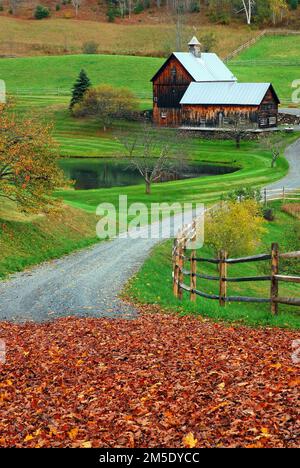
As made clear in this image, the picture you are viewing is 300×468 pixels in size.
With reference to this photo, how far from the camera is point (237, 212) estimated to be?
37.1 m

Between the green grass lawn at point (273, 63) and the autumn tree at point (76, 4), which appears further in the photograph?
the autumn tree at point (76, 4)

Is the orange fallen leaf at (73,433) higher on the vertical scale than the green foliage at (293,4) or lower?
lower

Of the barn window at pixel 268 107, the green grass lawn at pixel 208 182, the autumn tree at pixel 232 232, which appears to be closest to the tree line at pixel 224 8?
the barn window at pixel 268 107

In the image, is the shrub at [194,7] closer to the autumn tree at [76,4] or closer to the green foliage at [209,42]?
the autumn tree at [76,4]

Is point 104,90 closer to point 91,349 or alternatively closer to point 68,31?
point 68,31

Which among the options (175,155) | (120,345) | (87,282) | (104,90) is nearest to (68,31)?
(104,90)

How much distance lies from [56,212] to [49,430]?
22.9m

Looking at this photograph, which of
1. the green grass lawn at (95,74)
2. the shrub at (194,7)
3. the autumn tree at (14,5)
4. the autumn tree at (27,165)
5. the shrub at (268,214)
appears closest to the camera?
the autumn tree at (27,165)

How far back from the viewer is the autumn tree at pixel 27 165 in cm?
3209

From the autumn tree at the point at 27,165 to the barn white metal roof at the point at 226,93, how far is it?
57.3m

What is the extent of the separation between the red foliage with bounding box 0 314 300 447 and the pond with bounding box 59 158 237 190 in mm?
48007

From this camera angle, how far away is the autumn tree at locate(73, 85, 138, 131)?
95.5 meters

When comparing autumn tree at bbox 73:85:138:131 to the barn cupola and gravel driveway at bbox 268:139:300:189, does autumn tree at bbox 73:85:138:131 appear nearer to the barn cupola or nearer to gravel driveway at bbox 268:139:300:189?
the barn cupola

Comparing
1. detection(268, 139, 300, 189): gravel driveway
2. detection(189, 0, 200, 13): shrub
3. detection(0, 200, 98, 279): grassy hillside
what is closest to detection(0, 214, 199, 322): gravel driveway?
detection(0, 200, 98, 279): grassy hillside
